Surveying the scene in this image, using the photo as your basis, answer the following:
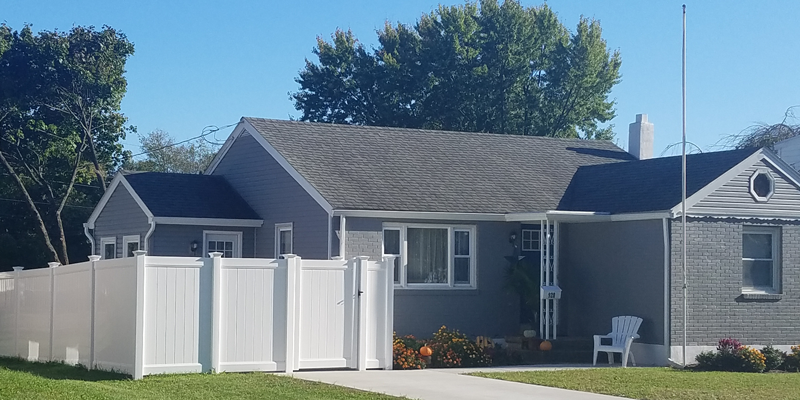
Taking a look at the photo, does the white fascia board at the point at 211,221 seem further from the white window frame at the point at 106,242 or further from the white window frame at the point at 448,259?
the white window frame at the point at 448,259

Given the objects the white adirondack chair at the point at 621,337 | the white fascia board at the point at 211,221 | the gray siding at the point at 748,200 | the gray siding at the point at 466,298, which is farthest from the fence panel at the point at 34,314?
the gray siding at the point at 748,200

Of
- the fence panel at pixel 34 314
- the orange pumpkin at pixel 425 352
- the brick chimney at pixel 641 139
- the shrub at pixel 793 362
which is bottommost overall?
the shrub at pixel 793 362

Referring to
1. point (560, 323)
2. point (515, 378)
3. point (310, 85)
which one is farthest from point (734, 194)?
point (310, 85)

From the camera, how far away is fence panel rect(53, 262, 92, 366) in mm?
16516

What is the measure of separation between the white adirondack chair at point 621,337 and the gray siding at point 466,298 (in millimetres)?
2330

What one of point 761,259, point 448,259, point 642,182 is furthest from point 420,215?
point 761,259

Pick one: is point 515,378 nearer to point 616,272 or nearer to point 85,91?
point 616,272

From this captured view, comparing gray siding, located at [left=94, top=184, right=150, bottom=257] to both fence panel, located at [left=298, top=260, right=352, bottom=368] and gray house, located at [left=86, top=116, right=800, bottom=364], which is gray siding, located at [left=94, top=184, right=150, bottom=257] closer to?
gray house, located at [left=86, top=116, right=800, bottom=364]

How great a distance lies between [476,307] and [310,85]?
27.6m

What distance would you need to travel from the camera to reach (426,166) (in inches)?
923

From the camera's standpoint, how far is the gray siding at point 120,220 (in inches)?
895

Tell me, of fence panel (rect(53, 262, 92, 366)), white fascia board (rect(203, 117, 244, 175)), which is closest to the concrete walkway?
fence panel (rect(53, 262, 92, 366))

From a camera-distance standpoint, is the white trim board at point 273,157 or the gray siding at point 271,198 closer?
the white trim board at point 273,157

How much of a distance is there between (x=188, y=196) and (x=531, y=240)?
7417mm
